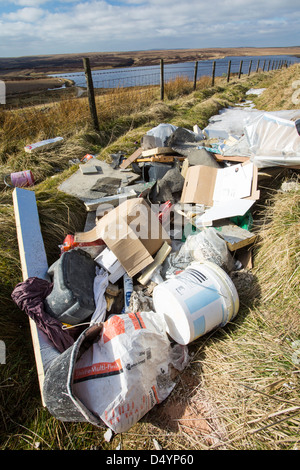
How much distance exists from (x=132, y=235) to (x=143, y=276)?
16.2 inches

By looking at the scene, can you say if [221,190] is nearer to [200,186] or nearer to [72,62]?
[200,186]

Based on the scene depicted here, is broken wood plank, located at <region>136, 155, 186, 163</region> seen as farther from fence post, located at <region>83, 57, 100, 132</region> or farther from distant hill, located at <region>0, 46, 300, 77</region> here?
distant hill, located at <region>0, 46, 300, 77</region>

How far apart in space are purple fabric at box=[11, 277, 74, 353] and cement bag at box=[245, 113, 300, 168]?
280 centimetres

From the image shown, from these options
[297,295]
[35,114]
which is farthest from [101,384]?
[35,114]

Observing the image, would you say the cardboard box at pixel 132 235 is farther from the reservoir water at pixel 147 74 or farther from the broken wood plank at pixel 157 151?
the reservoir water at pixel 147 74

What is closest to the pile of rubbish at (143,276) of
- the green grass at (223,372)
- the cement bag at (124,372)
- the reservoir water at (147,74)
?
the cement bag at (124,372)

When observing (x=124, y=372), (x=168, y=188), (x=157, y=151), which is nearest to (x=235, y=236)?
(x=168, y=188)

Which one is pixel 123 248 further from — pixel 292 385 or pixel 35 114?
pixel 35 114

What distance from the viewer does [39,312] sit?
197 centimetres

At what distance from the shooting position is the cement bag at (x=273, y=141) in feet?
9.55

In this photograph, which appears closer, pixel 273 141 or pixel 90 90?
pixel 273 141

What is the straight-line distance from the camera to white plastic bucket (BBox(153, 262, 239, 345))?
1803mm

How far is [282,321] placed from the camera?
186 cm

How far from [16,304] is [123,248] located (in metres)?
1.06
